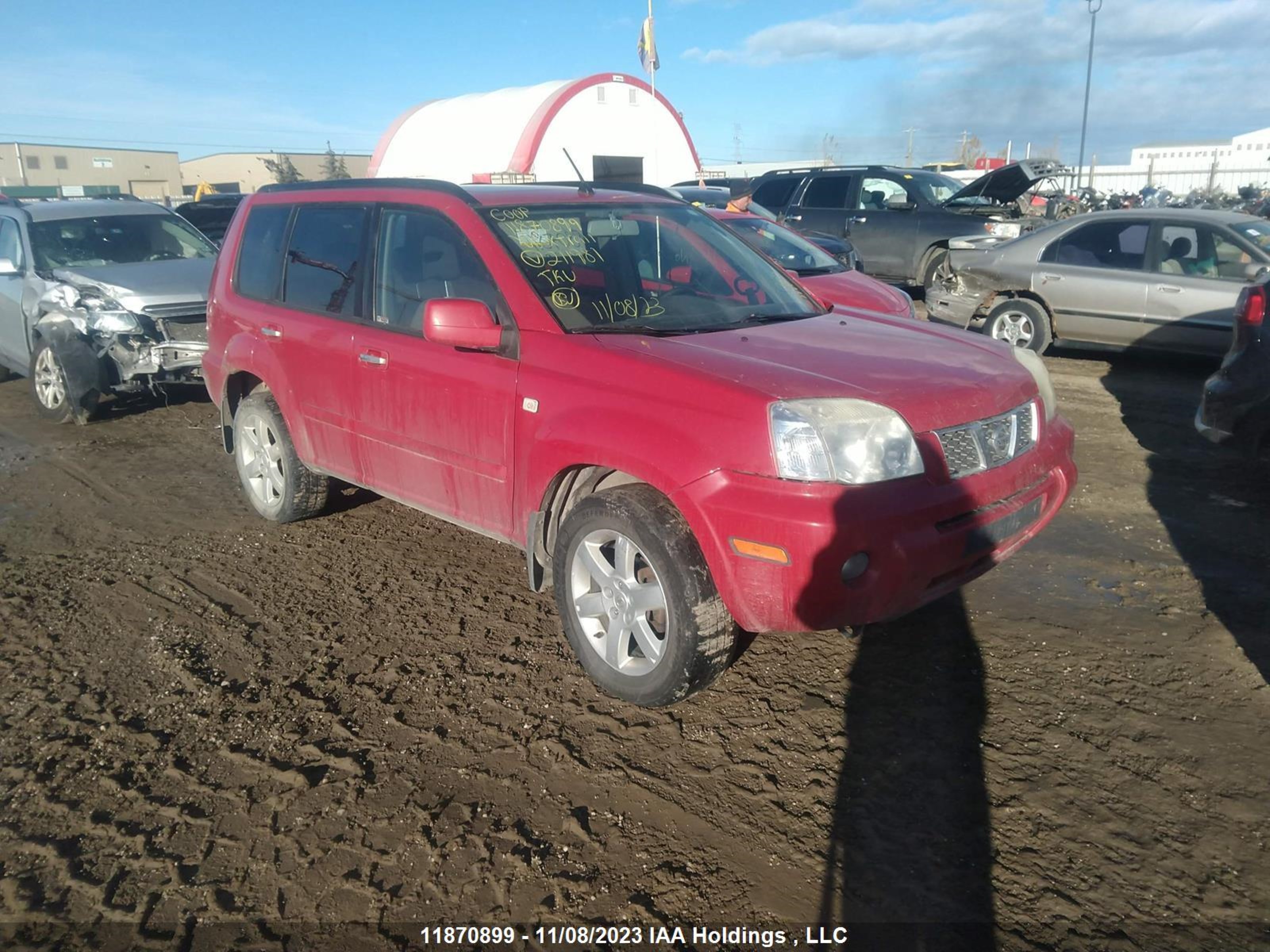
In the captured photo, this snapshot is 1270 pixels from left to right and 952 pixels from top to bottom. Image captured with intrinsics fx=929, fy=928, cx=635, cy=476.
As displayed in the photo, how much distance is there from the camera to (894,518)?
294cm

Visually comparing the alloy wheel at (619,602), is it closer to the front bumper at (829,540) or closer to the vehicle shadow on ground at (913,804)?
the front bumper at (829,540)

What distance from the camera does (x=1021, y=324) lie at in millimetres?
9336

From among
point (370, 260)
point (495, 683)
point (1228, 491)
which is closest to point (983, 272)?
point (1228, 491)

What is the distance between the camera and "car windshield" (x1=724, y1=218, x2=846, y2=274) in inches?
348

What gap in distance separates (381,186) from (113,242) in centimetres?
602

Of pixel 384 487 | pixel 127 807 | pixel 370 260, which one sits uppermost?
pixel 370 260

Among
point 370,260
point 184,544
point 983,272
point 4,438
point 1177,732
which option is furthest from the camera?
point 983,272

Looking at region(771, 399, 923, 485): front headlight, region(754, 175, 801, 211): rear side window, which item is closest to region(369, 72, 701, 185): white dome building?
region(754, 175, 801, 211): rear side window

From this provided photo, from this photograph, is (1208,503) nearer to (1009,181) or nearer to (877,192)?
(1009,181)

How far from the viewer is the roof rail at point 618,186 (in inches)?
185

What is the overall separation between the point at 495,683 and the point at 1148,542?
3.44m

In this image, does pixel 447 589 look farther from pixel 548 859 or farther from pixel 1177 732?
pixel 1177 732

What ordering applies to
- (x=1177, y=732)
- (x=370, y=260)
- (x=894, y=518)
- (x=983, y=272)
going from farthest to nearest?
(x=983, y=272)
(x=370, y=260)
(x=1177, y=732)
(x=894, y=518)

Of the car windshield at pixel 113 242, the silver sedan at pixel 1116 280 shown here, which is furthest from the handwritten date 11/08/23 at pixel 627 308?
the car windshield at pixel 113 242
